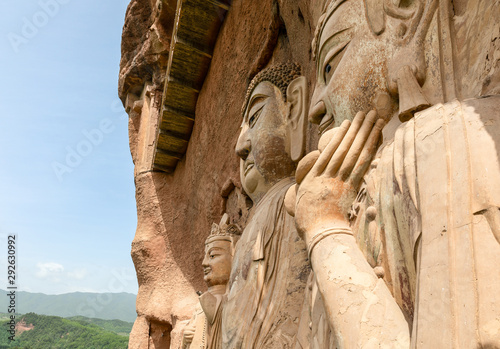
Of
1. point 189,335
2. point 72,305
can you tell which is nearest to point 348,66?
point 189,335

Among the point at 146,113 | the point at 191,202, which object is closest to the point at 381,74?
the point at 191,202

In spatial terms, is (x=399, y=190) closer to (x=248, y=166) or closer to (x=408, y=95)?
(x=408, y=95)

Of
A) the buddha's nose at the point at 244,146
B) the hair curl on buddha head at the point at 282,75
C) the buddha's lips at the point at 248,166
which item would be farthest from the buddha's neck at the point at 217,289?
A: the hair curl on buddha head at the point at 282,75

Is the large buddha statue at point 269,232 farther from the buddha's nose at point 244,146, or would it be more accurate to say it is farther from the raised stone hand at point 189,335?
the raised stone hand at point 189,335

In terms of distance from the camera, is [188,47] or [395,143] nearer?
[395,143]

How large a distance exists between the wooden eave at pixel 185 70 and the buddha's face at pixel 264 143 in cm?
196

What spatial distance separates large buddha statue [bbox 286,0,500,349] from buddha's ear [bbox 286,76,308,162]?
31.6 inches

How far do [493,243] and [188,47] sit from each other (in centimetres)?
469

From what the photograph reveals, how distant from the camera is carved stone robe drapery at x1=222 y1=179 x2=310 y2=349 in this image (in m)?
2.66

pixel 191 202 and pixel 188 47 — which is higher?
pixel 188 47

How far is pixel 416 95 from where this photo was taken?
5.69 feet

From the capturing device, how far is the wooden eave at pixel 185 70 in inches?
204

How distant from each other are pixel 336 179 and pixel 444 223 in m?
0.61

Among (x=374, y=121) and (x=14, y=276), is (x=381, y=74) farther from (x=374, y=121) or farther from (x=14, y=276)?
(x=14, y=276)
